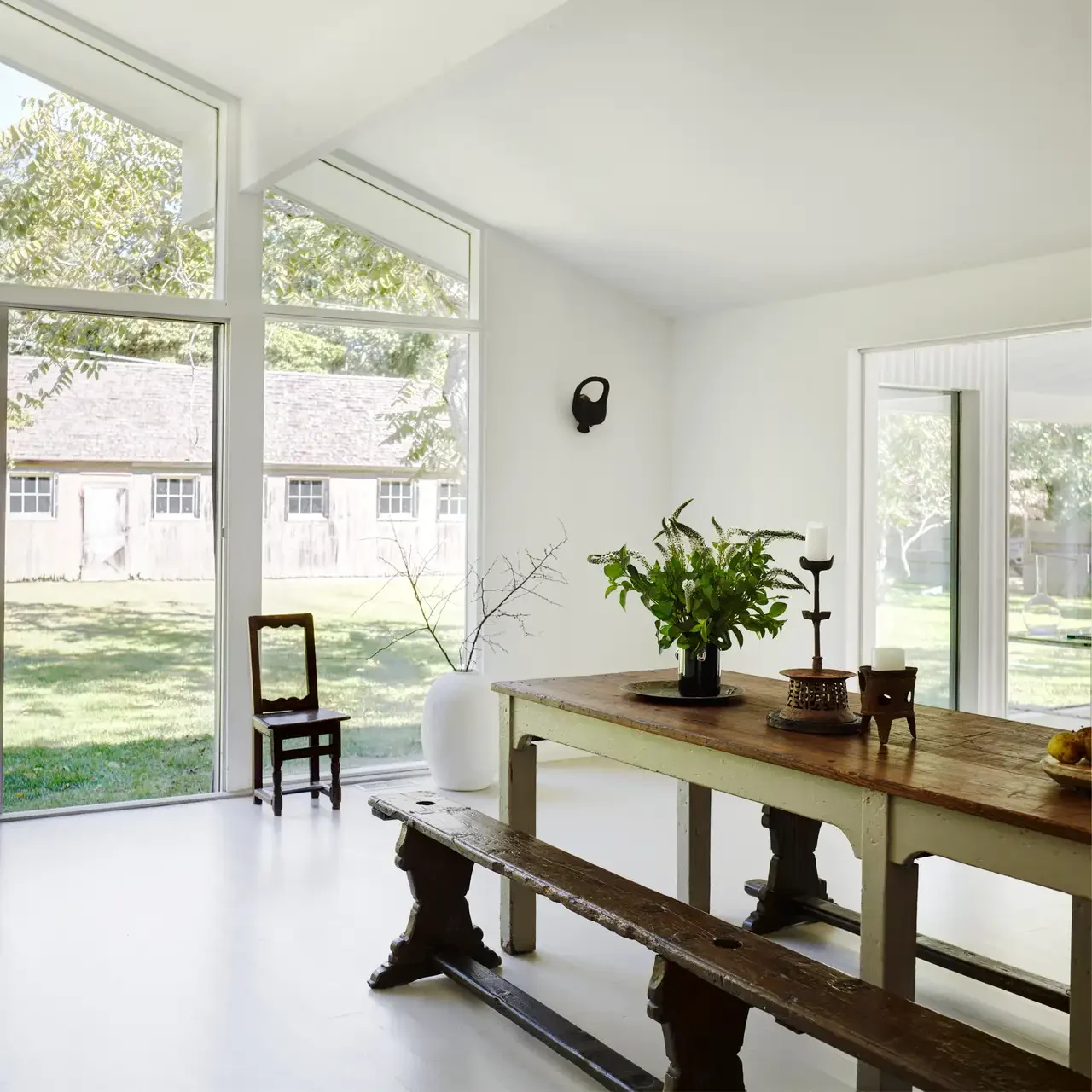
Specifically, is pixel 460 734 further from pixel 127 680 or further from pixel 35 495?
pixel 35 495

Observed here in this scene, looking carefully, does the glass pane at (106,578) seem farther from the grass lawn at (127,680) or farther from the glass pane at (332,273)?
the glass pane at (332,273)

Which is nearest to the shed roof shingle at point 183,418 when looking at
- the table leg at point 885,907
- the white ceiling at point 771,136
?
the white ceiling at point 771,136

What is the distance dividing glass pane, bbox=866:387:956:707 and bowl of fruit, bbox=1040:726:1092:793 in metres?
3.61

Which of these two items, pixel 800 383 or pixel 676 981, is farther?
pixel 800 383

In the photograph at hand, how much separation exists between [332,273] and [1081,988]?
4.41 m

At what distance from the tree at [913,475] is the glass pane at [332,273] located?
7.47ft

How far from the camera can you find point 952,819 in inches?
86.2

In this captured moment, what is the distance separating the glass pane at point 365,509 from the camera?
5730 millimetres

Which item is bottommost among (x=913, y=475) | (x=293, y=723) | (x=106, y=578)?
(x=293, y=723)

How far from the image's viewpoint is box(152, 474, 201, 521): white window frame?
5.45 m

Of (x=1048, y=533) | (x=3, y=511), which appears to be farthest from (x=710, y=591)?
(x=1048, y=533)

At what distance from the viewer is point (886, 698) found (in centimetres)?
Result: 261

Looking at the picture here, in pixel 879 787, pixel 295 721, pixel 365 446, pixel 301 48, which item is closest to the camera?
pixel 879 787

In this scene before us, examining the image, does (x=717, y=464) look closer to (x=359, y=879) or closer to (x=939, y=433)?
(x=939, y=433)
